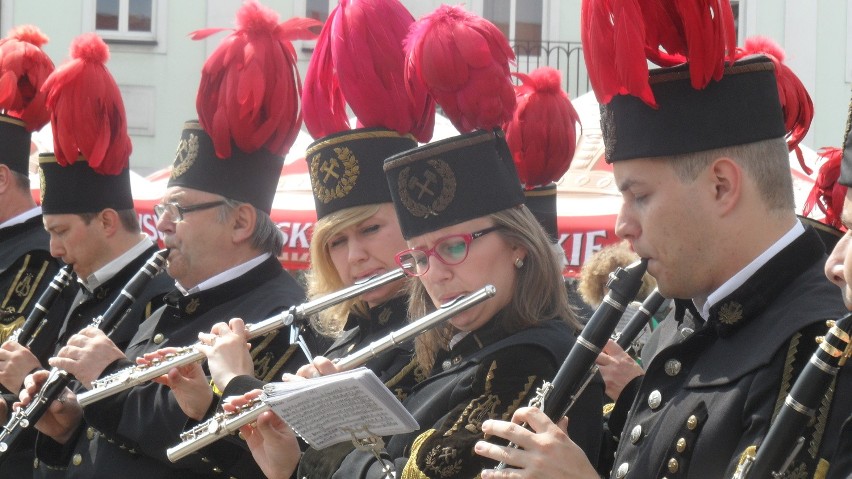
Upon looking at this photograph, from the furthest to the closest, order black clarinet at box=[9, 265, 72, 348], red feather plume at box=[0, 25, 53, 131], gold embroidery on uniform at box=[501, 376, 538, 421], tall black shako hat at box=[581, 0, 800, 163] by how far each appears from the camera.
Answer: red feather plume at box=[0, 25, 53, 131]
black clarinet at box=[9, 265, 72, 348]
gold embroidery on uniform at box=[501, 376, 538, 421]
tall black shako hat at box=[581, 0, 800, 163]

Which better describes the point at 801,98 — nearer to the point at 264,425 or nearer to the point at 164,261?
the point at 264,425

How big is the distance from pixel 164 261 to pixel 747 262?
2.96 meters

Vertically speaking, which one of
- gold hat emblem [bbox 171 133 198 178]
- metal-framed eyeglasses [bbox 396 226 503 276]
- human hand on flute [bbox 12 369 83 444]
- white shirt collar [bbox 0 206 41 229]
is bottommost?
human hand on flute [bbox 12 369 83 444]

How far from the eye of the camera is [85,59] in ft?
21.7

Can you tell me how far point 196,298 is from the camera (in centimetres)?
532

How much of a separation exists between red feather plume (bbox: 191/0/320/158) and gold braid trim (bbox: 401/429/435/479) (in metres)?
2.21

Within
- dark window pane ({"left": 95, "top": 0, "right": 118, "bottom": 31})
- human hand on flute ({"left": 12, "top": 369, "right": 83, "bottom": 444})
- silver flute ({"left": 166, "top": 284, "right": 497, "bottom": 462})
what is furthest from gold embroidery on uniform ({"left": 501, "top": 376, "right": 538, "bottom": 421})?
dark window pane ({"left": 95, "top": 0, "right": 118, "bottom": 31})

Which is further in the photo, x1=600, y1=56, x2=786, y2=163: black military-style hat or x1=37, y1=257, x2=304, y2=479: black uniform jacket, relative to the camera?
x1=37, y1=257, x2=304, y2=479: black uniform jacket

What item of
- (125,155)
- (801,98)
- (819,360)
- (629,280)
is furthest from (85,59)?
(819,360)

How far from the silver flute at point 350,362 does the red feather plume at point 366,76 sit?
1.09 metres

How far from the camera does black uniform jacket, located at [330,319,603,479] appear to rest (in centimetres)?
358

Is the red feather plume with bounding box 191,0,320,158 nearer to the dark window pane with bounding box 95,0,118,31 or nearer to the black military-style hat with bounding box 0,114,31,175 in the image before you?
the black military-style hat with bounding box 0,114,31,175

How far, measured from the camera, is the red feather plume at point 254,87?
553 cm

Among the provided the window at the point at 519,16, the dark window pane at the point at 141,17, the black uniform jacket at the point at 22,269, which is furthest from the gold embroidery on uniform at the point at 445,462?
the dark window pane at the point at 141,17
